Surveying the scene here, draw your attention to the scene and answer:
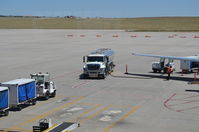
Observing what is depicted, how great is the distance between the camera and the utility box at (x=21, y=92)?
24303 mm

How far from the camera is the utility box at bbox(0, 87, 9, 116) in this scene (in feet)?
74.8

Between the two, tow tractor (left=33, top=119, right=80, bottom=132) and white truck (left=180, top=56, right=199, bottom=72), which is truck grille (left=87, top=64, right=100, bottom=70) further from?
tow tractor (left=33, top=119, right=80, bottom=132)

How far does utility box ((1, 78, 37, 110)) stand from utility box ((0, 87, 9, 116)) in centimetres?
90

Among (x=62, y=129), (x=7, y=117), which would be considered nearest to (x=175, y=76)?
(x=7, y=117)

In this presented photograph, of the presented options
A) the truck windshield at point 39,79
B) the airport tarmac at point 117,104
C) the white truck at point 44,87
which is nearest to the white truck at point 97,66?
the airport tarmac at point 117,104

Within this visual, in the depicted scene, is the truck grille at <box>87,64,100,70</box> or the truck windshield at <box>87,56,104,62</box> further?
the truck windshield at <box>87,56,104,62</box>

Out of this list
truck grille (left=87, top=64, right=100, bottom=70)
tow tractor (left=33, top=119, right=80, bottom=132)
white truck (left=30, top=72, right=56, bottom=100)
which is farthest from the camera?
truck grille (left=87, top=64, right=100, bottom=70)

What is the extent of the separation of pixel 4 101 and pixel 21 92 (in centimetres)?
195

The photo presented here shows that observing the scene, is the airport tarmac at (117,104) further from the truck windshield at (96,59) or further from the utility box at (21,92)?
the truck windshield at (96,59)

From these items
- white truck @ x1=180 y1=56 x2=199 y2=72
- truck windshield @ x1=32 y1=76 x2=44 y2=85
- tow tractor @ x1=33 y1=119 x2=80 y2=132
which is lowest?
tow tractor @ x1=33 y1=119 x2=80 y2=132

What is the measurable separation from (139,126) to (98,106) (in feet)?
18.1

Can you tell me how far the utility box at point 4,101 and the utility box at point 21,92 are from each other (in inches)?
35.6

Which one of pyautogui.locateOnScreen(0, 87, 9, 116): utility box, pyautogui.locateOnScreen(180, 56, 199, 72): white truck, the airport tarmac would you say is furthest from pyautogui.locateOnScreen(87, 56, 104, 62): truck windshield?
pyautogui.locateOnScreen(0, 87, 9, 116): utility box

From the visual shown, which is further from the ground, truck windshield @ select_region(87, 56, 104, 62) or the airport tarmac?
truck windshield @ select_region(87, 56, 104, 62)
